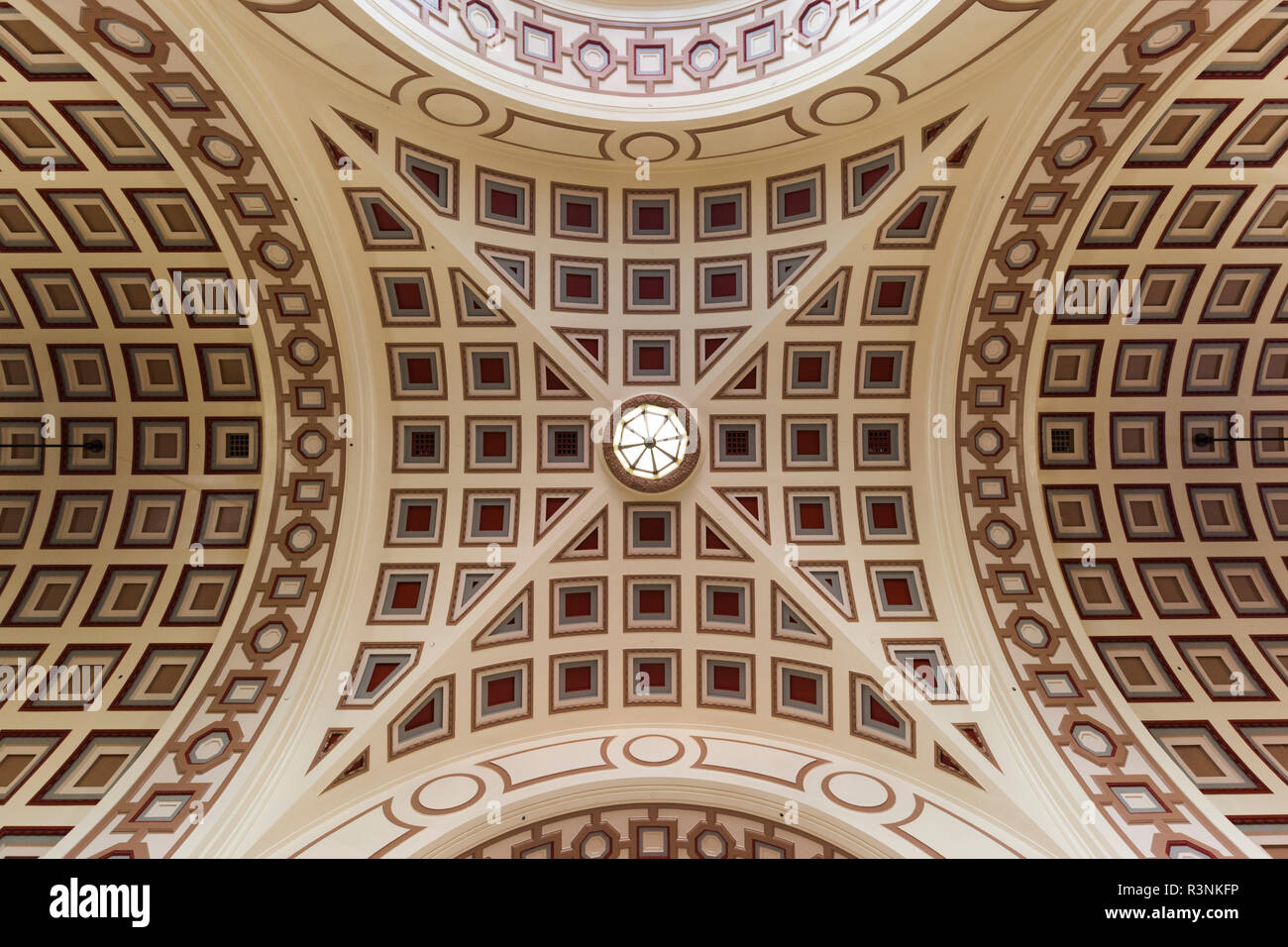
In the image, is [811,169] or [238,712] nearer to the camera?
[238,712]

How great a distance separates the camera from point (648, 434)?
13.5 metres

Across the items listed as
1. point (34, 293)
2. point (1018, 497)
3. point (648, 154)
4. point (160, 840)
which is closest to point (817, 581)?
point (1018, 497)

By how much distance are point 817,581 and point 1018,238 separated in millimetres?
6287

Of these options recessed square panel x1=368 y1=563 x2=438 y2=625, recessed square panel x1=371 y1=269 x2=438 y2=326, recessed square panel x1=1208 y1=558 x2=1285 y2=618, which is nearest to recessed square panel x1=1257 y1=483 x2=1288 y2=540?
recessed square panel x1=1208 y1=558 x2=1285 y2=618

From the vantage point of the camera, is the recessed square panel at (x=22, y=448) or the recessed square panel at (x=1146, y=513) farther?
the recessed square panel at (x=1146, y=513)

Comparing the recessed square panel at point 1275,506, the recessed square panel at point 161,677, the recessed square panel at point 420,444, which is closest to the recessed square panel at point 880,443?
the recessed square panel at point 1275,506

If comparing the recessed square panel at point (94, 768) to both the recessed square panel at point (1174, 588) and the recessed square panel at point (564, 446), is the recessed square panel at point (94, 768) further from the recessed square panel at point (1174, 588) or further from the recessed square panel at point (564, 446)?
the recessed square panel at point (1174, 588)

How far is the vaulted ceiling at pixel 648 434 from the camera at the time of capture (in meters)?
10.9

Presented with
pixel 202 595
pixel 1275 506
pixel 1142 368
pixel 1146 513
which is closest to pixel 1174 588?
pixel 1146 513

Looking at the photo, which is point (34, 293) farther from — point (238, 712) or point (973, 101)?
point (973, 101)

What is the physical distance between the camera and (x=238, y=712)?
1182 centimetres

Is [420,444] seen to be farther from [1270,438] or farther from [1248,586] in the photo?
[1270,438]

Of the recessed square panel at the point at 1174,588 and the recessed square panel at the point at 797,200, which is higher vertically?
the recessed square panel at the point at 797,200

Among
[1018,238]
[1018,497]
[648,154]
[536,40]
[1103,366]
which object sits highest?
[536,40]
